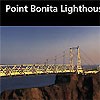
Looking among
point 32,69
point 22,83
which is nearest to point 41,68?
point 32,69

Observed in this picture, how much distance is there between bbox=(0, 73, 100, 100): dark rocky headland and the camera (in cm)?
750

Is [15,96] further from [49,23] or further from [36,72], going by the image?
[36,72]

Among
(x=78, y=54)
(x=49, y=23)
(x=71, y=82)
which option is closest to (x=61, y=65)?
(x=78, y=54)

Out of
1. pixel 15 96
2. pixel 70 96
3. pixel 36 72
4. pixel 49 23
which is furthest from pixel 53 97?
pixel 36 72

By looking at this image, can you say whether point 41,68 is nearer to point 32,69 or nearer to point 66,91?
point 32,69

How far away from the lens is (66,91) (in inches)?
321

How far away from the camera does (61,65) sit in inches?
1350

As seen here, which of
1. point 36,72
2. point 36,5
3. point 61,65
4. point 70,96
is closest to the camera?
point 36,5

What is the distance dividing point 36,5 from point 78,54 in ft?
88.6

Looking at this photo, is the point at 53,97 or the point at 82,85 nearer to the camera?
the point at 53,97

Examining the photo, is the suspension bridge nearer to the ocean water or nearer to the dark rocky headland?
the ocean water

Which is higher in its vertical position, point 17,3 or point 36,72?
point 17,3

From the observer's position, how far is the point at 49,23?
6.28m

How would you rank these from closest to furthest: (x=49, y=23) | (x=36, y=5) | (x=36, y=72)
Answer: (x=36, y=5), (x=49, y=23), (x=36, y=72)
